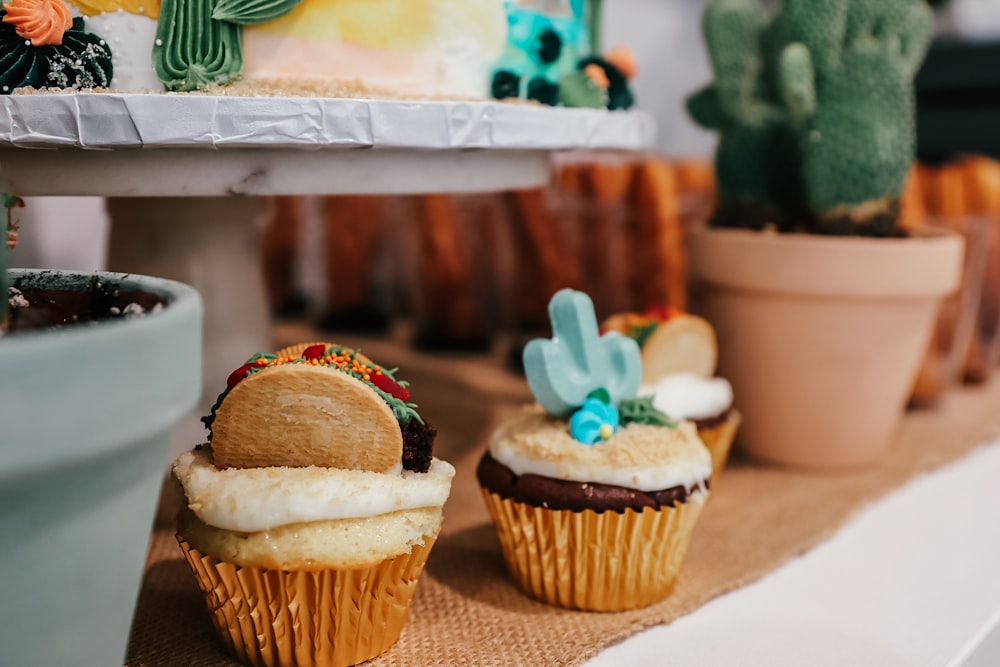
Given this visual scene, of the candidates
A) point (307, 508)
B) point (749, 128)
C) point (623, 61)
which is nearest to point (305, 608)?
point (307, 508)

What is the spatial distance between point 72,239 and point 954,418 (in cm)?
157

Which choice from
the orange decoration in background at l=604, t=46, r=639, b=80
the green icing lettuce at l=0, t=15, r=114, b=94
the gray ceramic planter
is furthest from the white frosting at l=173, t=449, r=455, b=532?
the orange decoration in background at l=604, t=46, r=639, b=80

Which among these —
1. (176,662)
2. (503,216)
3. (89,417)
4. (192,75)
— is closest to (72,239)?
(503,216)

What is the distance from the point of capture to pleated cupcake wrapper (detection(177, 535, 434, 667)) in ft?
2.26

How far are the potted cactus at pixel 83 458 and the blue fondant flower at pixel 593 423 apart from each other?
0.41 metres

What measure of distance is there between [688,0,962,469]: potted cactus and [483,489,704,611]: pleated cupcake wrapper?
46 cm

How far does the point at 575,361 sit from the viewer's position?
90 cm

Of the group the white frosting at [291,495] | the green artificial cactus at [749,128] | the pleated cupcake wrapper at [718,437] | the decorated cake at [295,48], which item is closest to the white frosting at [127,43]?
the decorated cake at [295,48]

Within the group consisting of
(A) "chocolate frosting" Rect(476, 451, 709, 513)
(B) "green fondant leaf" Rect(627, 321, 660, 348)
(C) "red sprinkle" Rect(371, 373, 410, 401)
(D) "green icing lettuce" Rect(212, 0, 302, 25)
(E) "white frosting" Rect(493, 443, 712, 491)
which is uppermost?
(D) "green icing lettuce" Rect(212, 0, 302, 25)

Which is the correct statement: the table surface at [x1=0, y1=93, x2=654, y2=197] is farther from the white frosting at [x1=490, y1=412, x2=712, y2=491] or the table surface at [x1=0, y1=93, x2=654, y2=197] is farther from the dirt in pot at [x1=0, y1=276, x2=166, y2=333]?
the white frosting at [x1=490, y1=412, x2=712, y2=491]

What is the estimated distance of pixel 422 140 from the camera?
2.59 feet

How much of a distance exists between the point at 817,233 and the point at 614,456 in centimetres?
59

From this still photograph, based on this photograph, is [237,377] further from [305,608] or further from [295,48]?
[295,48]

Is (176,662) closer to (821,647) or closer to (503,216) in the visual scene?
(821,647)
